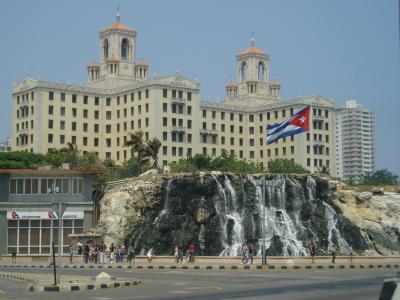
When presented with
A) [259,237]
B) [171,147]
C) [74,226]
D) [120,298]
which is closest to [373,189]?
[259,237]

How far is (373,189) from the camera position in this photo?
96.5 metres

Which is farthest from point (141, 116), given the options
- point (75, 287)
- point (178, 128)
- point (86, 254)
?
point (75, 287)

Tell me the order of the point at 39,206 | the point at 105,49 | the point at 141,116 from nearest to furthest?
the point at 39,206 → the point at 141,116 → the point at 105,49

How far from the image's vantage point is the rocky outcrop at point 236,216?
81.2 metres

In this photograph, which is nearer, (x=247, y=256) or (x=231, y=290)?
(x=231, y=290)

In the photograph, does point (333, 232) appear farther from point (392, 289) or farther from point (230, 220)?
point (392, 289)

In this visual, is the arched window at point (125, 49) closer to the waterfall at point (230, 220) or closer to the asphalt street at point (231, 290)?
the waterfall at point (230, 220)

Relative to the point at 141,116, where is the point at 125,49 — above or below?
above

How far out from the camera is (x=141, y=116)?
154 meters

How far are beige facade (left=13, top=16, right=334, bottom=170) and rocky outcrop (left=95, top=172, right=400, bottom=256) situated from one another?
178 ft

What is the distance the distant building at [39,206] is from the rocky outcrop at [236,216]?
10.8 ft

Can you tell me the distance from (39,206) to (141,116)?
255 ft

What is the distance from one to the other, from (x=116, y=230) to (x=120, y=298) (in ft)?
174

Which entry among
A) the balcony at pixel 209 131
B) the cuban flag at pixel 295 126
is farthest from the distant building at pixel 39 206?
the balcony at pixel 209 131
